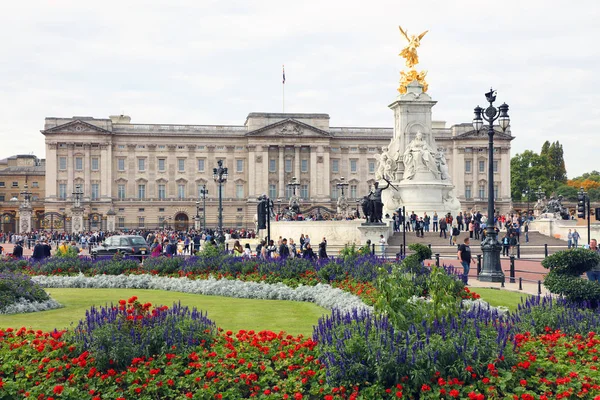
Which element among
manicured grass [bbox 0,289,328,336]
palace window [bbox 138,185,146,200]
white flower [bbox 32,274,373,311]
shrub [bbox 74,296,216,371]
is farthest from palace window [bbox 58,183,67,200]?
shrub [bbox 74,296,216,371]

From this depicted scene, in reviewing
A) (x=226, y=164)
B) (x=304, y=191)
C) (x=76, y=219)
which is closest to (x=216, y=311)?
(x=76, y=219)

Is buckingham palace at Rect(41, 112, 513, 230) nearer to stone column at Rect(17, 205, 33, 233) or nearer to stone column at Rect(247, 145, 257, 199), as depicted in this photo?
stone column at Rect(247, 145, 257, 199)

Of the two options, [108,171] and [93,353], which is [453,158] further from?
[93,353]

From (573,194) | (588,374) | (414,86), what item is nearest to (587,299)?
(588,374)

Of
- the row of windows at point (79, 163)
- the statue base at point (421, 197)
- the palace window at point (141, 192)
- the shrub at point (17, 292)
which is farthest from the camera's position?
the palace window at point (141, 192)

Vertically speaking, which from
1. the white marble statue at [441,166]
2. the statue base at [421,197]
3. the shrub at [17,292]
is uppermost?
the white marble statue at [441,166]

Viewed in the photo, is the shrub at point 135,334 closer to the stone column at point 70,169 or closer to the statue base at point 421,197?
the statue base at point 421,197

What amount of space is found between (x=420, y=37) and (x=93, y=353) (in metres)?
37.6

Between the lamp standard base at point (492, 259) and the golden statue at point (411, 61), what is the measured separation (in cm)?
2432

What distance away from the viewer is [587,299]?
466 inches

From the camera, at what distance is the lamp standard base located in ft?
65.8

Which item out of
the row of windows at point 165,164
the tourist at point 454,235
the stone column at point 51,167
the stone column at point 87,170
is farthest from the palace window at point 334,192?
the tourist at point 454,235

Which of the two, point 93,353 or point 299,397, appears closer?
point 299,397

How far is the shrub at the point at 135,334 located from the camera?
7.82 m
